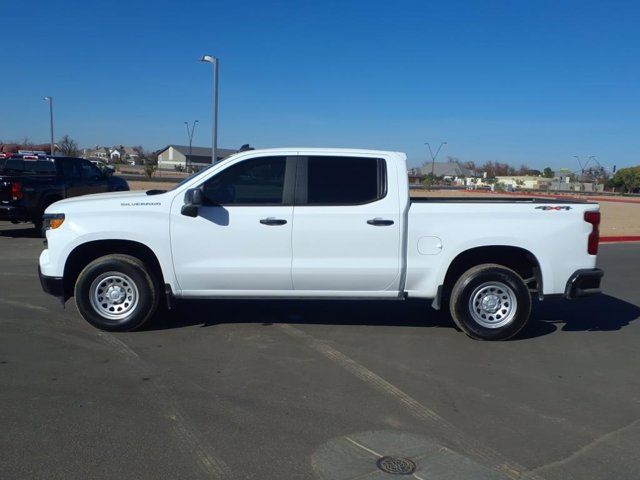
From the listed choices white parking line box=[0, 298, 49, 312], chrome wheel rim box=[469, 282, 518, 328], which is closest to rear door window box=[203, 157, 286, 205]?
chrome wheel rim box=[469, 282, 518, 328]

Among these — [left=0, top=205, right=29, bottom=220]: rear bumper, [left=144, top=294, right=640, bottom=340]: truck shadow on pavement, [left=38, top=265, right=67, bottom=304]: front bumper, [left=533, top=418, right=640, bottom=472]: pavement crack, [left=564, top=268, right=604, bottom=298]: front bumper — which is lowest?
[left=533, top=418, right=640, bottom=472]: pavement crack

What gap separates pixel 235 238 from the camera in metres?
6.25

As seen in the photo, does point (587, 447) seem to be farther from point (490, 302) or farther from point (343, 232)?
point (343, 232)

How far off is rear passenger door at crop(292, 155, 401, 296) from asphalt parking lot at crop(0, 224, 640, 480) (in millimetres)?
648

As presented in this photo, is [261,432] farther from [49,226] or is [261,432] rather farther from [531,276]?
[531,276]

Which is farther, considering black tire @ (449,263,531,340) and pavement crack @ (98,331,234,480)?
black tire @ (449,263,531,340)

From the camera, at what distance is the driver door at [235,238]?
624cm

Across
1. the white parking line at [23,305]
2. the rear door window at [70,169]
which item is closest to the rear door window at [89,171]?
the rear door window at [70,169]

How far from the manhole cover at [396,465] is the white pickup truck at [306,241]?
2.70 metres

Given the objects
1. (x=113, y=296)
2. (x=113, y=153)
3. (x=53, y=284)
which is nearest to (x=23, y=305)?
(x=53, y=284)

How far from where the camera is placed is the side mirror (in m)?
6.05

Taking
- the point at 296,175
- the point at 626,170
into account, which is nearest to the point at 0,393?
the point at 296,175

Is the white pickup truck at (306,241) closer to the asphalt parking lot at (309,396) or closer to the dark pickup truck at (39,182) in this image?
the asphalt parking lot at (309,396)

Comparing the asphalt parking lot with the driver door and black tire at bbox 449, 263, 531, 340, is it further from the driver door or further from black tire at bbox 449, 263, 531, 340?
the driver door
